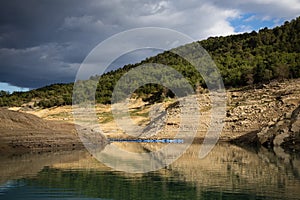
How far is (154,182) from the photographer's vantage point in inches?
899

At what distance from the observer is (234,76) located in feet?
324

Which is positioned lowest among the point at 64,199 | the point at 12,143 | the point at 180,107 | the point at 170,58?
the point at 64,199

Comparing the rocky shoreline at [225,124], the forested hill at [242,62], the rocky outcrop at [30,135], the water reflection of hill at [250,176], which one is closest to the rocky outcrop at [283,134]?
the rocky shoreline at [225,124]

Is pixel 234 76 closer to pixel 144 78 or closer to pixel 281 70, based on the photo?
pixel 281 70

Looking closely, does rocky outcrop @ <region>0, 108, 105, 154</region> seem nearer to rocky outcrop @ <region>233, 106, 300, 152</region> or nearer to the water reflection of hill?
the water reflection of hill

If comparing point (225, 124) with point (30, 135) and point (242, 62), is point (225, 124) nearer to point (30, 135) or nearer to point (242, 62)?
point (30, 135)

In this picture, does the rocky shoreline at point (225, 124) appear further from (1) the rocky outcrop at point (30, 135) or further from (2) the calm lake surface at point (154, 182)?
(2) the calm lake surface at point (154, 182)

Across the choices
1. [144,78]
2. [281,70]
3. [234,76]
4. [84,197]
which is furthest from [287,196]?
[144,78]

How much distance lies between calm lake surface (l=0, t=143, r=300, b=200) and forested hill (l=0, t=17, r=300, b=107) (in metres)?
63.2

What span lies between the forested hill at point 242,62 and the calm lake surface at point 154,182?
63.2 metres

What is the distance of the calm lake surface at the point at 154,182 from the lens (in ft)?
60.8

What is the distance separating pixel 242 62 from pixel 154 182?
96068 mm

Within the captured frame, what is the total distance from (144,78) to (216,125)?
5976 centimetres

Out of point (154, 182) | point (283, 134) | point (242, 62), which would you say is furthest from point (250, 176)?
point (242, 62)
